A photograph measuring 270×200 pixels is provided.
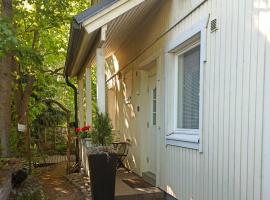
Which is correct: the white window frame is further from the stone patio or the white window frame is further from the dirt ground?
the dirt ground

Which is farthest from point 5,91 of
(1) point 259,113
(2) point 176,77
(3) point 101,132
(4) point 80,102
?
(1) point 259,113

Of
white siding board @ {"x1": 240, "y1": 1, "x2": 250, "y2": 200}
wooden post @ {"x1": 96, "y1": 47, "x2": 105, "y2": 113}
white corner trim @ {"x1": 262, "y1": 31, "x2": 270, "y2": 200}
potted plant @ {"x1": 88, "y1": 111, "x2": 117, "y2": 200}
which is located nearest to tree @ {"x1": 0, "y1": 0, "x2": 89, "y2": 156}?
wooden post @ {"x1": 96, "y1": 47, "x2": 105, "y2": 113}

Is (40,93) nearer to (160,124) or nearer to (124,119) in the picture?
(124,119)

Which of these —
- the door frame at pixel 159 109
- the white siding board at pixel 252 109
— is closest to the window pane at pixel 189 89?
the door frame at pixel 159 109

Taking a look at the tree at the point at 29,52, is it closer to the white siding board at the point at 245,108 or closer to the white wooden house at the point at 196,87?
the white wooden house at the point at 196,87

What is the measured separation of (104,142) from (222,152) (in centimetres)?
204

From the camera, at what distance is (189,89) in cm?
521

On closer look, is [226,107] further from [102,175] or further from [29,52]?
[29,52]

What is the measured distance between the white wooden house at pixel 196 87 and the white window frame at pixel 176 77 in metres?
0.01

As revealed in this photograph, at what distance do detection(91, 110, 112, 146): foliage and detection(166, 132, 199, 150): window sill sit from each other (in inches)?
39.4

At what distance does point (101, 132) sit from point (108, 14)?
179 cm

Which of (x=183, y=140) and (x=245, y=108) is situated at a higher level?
(x=245, y=108)

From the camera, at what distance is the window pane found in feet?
16.2

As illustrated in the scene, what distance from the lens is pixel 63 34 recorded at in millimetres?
13258
